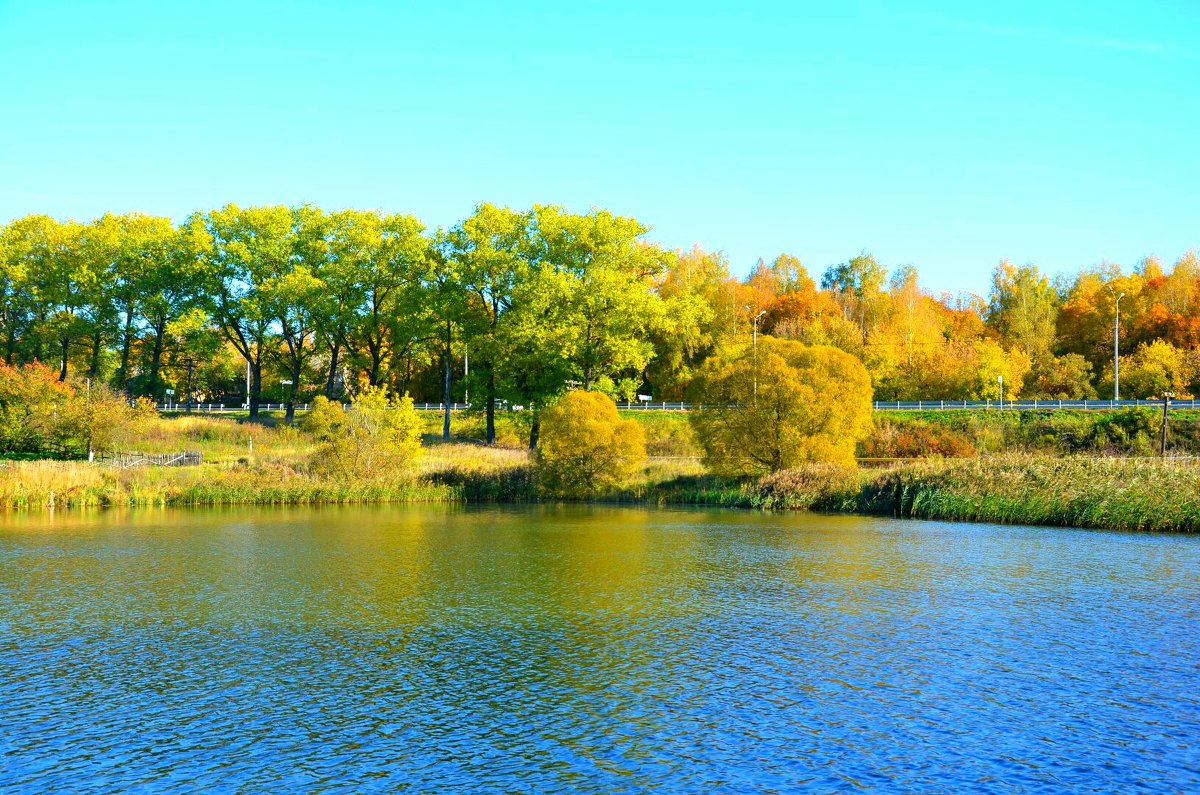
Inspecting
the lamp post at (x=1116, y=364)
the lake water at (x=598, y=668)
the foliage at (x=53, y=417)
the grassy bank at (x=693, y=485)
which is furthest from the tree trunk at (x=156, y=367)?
the lamp post at (x=1116, y=364)

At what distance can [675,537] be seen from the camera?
3656 centimetres

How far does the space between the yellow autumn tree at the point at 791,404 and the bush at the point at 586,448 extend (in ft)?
16.7

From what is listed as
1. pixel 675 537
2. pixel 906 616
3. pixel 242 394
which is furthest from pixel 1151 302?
pixel 242 394

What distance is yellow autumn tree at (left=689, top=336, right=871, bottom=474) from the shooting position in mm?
47969

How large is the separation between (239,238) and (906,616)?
6349 centimetres

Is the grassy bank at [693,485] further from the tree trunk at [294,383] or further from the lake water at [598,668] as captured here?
the tree trunk at [294,383]

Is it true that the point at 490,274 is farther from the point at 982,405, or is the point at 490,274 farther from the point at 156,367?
the point at 982,405

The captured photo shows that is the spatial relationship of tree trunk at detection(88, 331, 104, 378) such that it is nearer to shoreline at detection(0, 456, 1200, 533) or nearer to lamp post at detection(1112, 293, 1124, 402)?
shoreline at detection(0, 456, 1200, 533)

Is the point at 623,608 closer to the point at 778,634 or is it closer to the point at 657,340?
the point at 778,634

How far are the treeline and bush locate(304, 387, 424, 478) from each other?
258 inches

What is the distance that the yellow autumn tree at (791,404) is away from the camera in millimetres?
47969

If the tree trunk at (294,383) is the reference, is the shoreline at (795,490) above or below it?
below

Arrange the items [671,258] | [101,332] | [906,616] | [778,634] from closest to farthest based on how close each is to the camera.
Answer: [778,634], [906,616], [671,258], [101,332]

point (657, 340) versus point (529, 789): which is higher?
point (657, 340)
